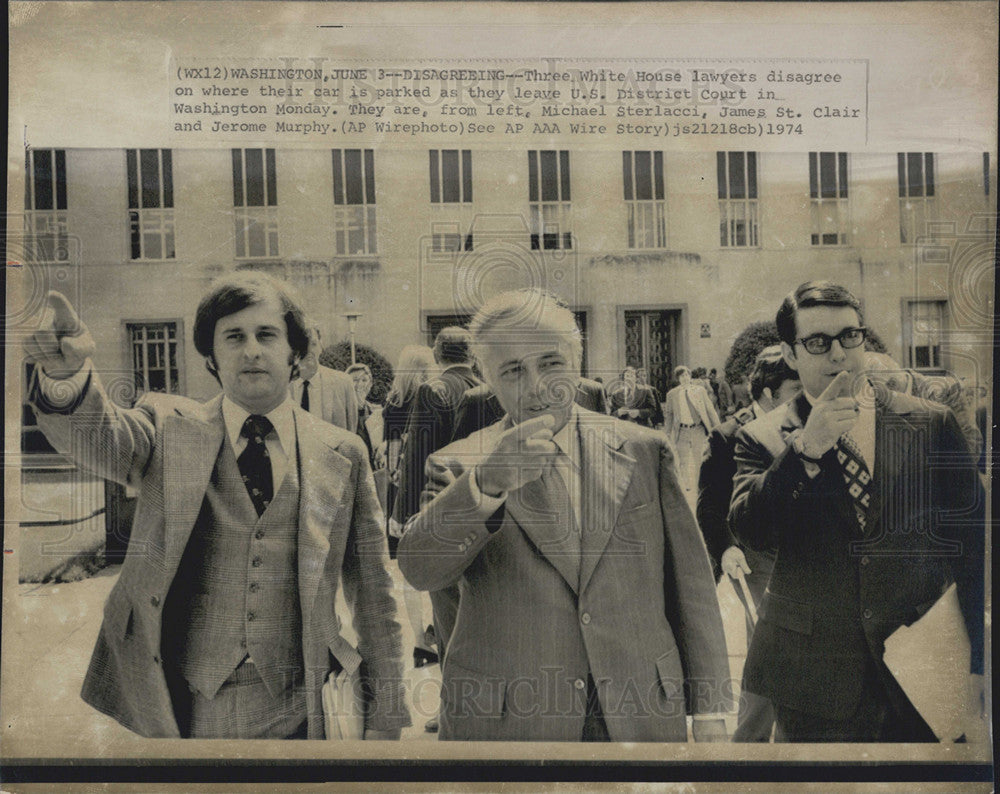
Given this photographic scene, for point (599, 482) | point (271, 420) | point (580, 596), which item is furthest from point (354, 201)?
point (580, 596)

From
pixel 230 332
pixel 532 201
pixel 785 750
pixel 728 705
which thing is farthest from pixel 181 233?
pixel 785 750

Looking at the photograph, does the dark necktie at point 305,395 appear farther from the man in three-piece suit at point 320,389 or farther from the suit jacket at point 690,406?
the suit jacket at point 690,406

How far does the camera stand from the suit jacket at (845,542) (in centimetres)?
372

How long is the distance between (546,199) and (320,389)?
1219 millimetres

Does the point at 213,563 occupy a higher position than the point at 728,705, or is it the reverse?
the point at 213,563

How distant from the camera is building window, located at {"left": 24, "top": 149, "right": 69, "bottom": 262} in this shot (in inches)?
147

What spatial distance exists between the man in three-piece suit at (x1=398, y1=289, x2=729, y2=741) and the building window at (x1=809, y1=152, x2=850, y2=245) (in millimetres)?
1113

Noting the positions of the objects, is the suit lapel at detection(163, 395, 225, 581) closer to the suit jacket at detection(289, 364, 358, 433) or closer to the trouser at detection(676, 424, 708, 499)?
the suit jacket at detection(289, 364, 358, 433)

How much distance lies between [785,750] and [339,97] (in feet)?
10.9

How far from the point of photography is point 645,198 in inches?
148

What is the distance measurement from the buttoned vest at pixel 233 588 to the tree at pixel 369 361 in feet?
1.58

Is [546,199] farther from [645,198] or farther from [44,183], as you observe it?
[44,183]

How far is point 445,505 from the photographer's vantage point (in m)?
3.63

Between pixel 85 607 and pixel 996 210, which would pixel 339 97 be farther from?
pixel 996 210
